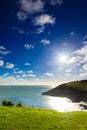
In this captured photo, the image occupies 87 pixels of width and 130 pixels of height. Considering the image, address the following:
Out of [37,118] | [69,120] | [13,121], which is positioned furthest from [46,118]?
[13,121]

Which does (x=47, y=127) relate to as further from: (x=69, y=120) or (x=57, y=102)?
(x=57, y=102)

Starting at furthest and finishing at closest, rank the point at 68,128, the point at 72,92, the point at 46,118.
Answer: the point at 72,92 < the point at 46,118 < the point at 68,128

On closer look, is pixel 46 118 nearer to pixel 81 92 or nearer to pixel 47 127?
pixel 47 127

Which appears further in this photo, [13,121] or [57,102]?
[57,102]

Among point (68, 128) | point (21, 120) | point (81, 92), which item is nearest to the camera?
point (68, 128)

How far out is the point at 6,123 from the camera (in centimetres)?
2155

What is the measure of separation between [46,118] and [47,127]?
3876 mm

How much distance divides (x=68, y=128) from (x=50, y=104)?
163m

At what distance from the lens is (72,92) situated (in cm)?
19675

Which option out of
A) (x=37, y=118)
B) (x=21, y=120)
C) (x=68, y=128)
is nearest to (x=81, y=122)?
(x=68, y=128)

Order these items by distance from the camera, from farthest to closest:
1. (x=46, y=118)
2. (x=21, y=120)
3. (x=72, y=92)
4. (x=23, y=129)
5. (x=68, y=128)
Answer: (x=72, y=92)
(x=46, y=118)
(x=21, y=120)
(x=68, y=128)
(x=23, y=129)

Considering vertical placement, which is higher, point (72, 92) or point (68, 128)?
point (72, 92)

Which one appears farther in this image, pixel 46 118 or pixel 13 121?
pixel 46 118

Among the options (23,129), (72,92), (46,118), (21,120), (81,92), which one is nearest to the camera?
(23,129)
